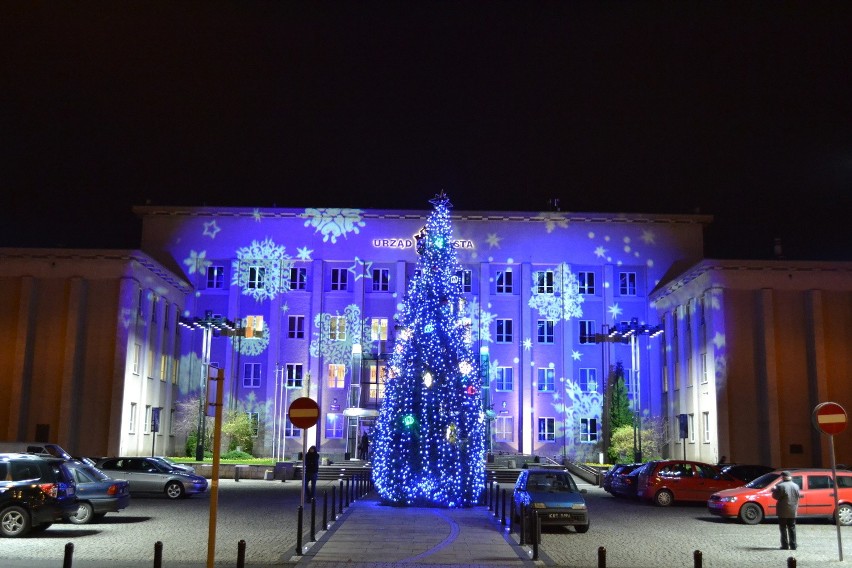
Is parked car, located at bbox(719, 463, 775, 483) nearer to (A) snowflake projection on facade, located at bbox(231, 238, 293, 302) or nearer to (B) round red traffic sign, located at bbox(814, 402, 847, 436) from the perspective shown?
(B) round red traffic sign, located at bbox(814, 402, 847, 436)

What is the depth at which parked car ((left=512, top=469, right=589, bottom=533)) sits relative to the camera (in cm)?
2022

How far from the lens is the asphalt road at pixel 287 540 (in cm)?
1545

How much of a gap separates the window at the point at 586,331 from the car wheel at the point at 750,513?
35570 millimetres

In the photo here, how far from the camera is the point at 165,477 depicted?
29.2 m

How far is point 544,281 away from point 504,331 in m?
4.37

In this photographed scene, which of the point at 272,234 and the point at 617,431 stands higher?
the point at 272,234

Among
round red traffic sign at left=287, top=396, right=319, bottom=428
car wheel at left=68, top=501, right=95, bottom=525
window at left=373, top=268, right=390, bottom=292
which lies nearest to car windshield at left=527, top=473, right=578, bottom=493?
round red traffic sign at left=287, top=396, right=319, bottom=428

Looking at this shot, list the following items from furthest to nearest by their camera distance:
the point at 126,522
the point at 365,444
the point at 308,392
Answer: the point at 308,392
the point at 365,444
the point at 126,522

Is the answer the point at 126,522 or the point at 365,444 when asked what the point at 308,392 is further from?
the point at 126,522

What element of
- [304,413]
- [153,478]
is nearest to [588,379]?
[153,478]

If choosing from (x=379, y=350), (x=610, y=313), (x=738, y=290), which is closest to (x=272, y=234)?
(x=379, y=350)

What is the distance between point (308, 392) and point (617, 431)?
19718 mm

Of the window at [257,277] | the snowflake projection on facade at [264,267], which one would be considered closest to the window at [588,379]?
the snowflake projection on facade at [264,267]

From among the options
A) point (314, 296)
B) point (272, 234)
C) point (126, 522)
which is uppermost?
point (272, 234)
